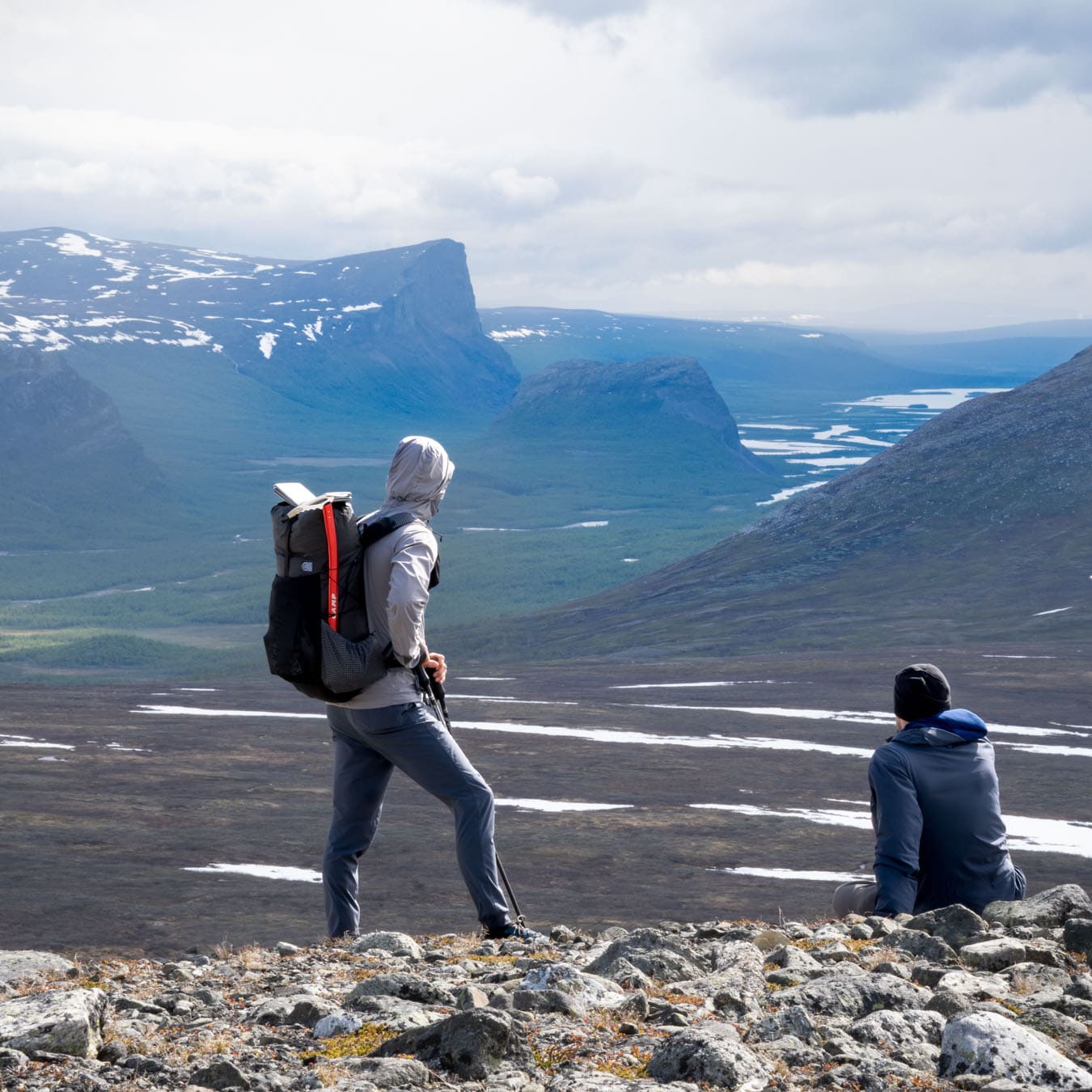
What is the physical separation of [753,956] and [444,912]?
842cm

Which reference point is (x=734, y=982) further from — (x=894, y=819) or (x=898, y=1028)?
(x=894, y=819)

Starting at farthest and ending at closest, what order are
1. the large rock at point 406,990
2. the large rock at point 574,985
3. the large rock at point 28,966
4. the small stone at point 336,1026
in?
the large rock at point 28,966
the large rock at point 406,990
the large rock at point 574,985
the small stone at point 336,1026

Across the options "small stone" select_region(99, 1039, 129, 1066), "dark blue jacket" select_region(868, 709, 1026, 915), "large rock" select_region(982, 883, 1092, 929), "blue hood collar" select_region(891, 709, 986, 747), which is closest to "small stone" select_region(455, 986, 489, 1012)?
"small stone" select_region(99, 1039, 129, 1066)

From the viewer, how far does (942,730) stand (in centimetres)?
855

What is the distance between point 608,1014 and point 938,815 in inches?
119

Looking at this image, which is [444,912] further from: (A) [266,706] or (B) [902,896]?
(A) [266,706]

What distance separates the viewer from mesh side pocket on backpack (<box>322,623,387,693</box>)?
331 inches

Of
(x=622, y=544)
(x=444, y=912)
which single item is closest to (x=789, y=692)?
(x=444, y=912)

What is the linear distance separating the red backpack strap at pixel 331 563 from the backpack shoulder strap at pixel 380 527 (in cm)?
35

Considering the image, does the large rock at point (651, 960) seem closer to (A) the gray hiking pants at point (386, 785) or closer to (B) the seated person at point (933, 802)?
(A) the gray hiking pants at point (386, 785)

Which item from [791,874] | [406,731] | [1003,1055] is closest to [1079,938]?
[1003,1055]

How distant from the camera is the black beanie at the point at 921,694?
8.50m

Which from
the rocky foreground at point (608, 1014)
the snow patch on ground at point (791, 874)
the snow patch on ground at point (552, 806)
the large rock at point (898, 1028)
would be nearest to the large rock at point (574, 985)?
the rocky foreground at point (608, 1014)

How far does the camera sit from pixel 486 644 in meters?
73.1
